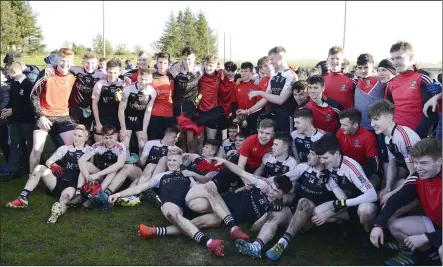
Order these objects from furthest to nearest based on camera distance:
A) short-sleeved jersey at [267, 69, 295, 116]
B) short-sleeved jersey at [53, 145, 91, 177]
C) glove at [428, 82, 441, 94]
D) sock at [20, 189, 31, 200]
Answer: short-sleeved jersey at [53, 145, 91, 177] < short-sleeved jersey at [267, 69, 295, 116] < sock at [20, 189, 31, 200] < glove at [428, 82, 441, 94]

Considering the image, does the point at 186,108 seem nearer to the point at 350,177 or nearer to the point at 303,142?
the point at 303,142

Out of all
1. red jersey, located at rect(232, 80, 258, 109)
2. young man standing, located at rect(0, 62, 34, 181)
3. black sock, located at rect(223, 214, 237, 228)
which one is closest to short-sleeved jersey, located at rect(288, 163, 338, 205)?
black sock, located at rect(223, 214, 237, 228)

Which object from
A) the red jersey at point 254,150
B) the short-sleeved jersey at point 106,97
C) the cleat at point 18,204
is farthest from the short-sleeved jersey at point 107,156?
the red jersey at point 254,150

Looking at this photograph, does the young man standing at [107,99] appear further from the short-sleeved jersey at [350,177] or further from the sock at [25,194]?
the short-sleeved jersey at [350,177]

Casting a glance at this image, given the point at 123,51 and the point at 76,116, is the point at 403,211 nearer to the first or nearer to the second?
the point at 76,116

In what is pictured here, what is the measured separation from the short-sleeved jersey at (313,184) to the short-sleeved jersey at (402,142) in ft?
2.31

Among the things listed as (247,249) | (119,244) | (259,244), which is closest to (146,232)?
(119,244)

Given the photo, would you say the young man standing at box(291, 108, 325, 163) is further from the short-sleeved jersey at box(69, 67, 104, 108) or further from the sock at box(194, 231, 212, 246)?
the short-sleeved jersey at box(69, 67, 104, 108)

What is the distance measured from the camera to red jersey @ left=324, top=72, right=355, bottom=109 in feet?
18.4

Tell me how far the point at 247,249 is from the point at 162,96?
351 cm

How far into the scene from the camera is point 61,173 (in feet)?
19.3

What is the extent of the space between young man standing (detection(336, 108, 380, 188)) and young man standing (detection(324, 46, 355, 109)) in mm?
813

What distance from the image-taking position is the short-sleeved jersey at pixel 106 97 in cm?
666

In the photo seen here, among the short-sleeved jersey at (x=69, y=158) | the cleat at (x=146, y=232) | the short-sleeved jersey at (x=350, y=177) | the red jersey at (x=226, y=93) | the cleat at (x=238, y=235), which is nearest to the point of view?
the short-sleeved jersey at (x=350, y=177)
